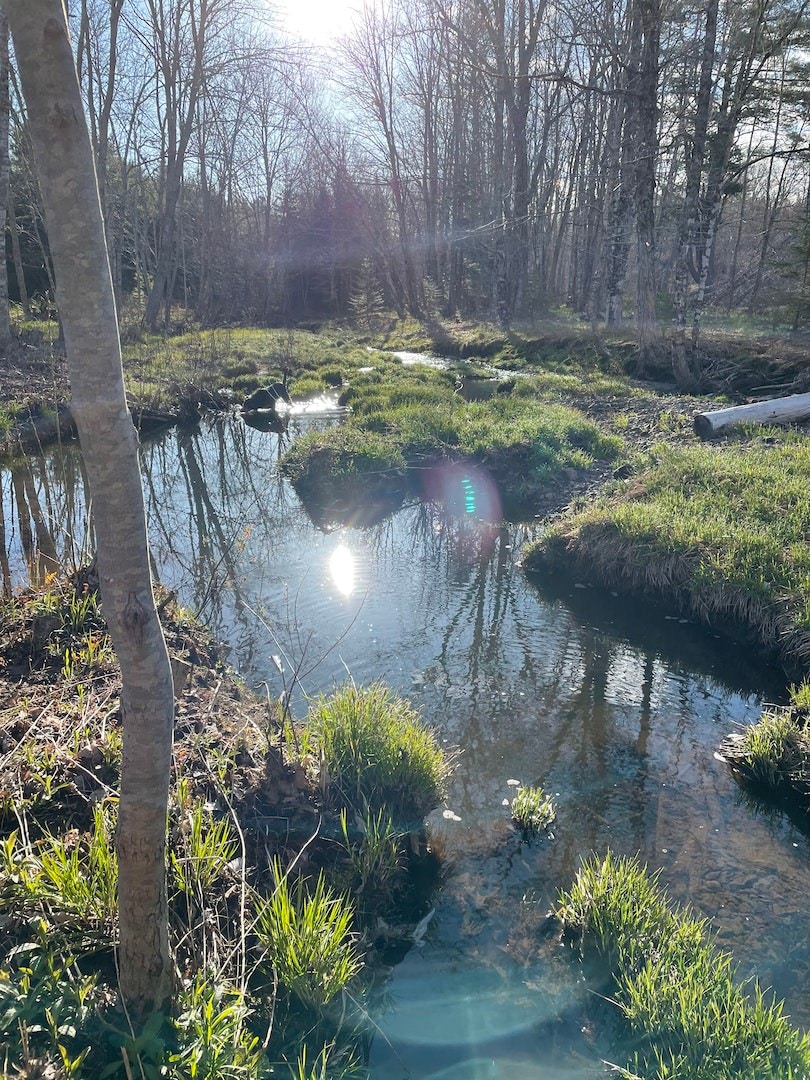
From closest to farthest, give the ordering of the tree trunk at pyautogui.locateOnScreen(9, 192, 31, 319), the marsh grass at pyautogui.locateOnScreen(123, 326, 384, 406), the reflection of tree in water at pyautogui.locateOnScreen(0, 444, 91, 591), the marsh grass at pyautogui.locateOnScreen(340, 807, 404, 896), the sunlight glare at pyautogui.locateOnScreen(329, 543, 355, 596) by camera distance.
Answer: the marsh grass at pyautogui.locateOnScreen(340, 807, 404, 896) < the reflection of tree in water at pyautogui.locateOnScreen(0, 444, 91, 591) < the sunlight glare at pyautogui.locateOnScreen(329, 543, 355, 596) < the marsh grass at pyautogui.locateOnScreen(123, 326, 384, 406) < the tree trunk at pyautogui.locateOnScreen(9, 192, 31, 319)

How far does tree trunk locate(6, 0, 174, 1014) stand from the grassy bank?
0.31m

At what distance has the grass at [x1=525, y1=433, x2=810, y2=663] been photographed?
638 cm

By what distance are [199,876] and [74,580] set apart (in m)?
3.46

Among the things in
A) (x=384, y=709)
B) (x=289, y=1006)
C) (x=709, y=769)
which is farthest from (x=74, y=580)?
(x=709, y=769)

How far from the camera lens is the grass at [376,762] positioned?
4.09 meters

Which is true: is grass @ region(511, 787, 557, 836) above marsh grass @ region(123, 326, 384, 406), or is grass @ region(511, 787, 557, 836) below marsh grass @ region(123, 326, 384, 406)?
below

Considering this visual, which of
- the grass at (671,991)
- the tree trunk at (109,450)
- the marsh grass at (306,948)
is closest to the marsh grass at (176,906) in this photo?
the marsh grass at (306,948)

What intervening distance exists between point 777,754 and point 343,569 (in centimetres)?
472

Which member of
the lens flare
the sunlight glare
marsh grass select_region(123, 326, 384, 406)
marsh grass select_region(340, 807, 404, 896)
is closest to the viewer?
marsh grass select_region(340, 807, 404, 896)

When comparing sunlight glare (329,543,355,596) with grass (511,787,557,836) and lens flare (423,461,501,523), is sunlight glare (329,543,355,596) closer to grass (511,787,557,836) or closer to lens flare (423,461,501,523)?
lens flare (423,461,501,523)

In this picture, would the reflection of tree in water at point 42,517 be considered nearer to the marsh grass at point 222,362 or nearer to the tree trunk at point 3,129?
the marsh grass at point 222,362

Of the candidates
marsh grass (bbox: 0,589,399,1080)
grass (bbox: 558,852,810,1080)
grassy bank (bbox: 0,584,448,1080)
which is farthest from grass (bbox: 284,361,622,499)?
grass (bbox: 558,852,810,1080)

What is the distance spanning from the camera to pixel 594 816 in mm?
4344

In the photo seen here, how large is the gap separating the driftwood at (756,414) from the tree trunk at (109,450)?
1056 cm
